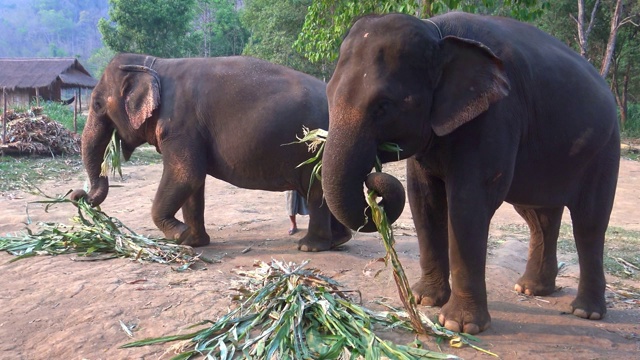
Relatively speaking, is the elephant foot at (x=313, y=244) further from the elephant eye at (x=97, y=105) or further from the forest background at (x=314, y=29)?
the forest background at (x=314, y=29)

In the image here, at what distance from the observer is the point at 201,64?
6.33 meters

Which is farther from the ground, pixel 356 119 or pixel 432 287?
pixel 356 119

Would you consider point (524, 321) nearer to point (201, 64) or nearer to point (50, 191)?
point (201, 64)

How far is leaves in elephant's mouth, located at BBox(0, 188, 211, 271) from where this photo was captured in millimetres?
5391

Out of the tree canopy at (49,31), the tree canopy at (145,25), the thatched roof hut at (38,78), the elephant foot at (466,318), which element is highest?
the elephant foot at (466,318)

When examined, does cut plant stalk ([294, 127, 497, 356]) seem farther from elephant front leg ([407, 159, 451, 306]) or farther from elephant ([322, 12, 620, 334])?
elephant front leg ([407, 159, 451, 306])

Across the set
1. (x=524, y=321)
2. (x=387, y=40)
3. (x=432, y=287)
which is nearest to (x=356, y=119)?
(x=387, y=40)

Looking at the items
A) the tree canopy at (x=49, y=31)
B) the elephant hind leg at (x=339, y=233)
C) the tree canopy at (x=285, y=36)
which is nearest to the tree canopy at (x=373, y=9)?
the elephant hind leg at (x=339, y=233)

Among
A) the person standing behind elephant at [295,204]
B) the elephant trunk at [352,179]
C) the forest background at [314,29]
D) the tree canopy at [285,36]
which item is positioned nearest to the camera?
the elephant trunk at [352,179]

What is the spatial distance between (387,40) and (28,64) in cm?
3189

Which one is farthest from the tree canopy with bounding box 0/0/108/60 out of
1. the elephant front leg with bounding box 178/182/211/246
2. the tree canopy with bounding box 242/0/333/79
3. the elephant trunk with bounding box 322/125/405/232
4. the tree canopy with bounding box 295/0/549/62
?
the elephant trunk with bounding box 322/125/405/232

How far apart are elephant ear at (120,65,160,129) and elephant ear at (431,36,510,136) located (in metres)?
3.31

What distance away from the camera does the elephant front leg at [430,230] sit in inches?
167

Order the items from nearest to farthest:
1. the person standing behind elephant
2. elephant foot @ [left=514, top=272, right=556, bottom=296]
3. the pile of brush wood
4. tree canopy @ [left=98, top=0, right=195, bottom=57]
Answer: elephant foot @ [left=514, top=272, right=556, bottom=296] → the person standing behind elephant → the pile of brush wood → tree canopy @ [left=98, top=0, right=195, bottom=57]
